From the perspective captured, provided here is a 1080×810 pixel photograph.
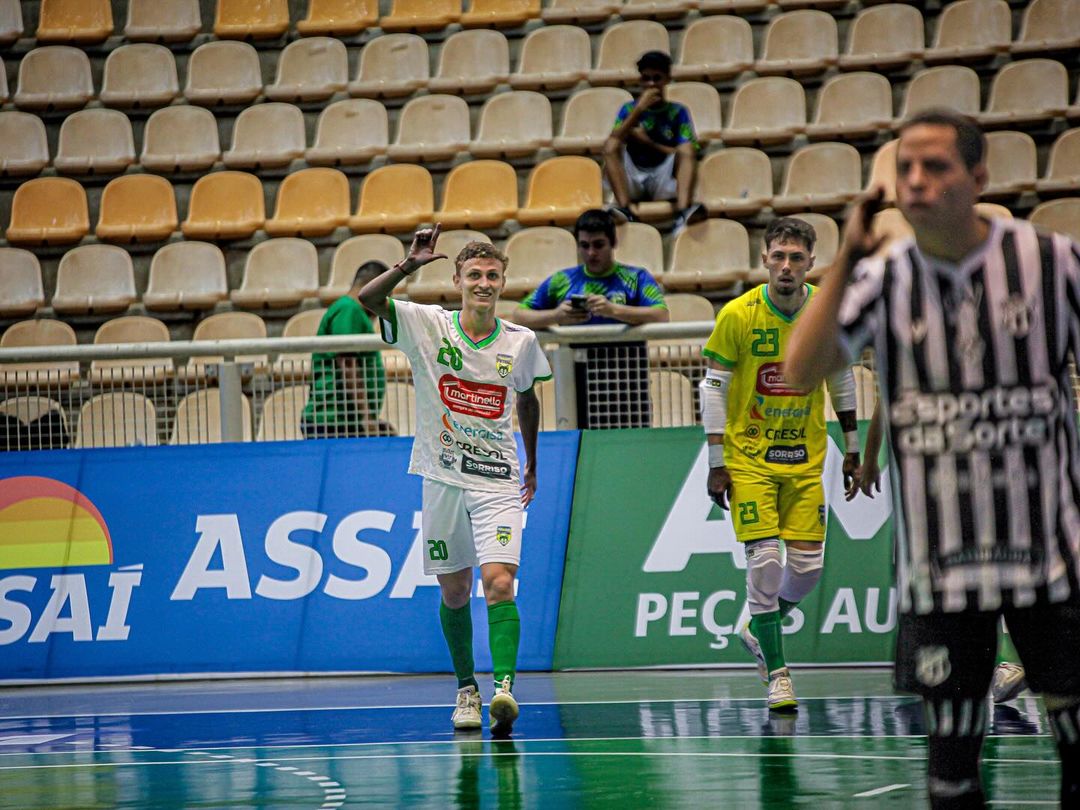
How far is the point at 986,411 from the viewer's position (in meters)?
3.52

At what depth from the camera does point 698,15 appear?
51.5 feet

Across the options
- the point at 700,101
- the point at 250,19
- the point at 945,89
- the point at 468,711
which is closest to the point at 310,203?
the point at 250,19

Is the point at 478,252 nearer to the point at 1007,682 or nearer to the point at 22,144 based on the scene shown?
the point at 1007,682

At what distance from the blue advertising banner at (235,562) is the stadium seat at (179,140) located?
536 cm

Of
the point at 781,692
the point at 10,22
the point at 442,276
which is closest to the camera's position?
the point at 781,692

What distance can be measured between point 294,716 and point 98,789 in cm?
207

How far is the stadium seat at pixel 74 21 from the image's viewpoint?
16.5m

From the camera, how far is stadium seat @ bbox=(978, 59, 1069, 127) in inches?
558

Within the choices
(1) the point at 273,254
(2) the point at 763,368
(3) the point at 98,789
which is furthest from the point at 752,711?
(1) the point at 273,254

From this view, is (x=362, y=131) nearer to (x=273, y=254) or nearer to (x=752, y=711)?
(x=273, y=254)

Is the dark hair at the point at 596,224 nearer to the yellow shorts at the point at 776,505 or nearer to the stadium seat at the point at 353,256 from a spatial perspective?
the yellow shorts at the point at 776,505

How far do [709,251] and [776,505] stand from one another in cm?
557

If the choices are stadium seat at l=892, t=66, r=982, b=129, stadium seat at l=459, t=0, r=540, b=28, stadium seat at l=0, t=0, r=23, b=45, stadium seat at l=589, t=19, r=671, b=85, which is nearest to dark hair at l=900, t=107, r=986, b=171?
stadium seat at l=892, t=66, r=982, b=129

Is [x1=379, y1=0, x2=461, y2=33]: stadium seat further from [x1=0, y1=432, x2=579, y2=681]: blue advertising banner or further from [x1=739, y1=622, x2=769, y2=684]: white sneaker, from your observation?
[x1=739, y1=622, x2=769, y2=684]: white sneaker
